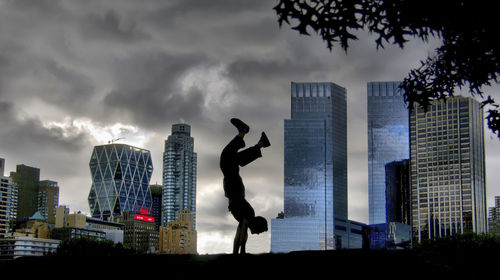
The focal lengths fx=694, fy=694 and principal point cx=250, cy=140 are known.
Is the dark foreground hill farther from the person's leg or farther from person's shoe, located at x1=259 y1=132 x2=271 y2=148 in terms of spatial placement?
person's shoe, located at x1=259 y1=132 x2=271 y2=148

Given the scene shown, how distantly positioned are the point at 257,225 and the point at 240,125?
7.96 ft

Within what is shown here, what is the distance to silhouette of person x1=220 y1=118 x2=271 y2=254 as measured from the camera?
15.8 metres

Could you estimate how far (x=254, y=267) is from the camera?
11.5m

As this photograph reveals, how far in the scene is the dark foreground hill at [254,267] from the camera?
10.9m

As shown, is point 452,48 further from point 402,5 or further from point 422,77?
point 402,5

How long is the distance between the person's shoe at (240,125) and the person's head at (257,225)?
212 cm

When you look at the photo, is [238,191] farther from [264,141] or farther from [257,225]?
[264,141]

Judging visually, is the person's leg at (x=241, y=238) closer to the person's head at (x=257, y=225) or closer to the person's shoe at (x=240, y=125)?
the person's head at (x=257, y=225)

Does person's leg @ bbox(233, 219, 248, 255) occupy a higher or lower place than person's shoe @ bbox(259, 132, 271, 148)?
lower

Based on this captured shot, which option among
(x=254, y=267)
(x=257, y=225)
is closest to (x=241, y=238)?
(x=257, y=225)

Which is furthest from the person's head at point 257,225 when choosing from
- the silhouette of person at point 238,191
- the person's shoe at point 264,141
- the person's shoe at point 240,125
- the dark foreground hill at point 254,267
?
the dark foreground hill at point 254,267

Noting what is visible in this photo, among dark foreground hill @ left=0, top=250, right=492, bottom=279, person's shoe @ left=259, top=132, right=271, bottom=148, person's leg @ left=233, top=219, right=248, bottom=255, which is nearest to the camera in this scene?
dark foreground hill @ left=0, top=250, right=492, bottom=279

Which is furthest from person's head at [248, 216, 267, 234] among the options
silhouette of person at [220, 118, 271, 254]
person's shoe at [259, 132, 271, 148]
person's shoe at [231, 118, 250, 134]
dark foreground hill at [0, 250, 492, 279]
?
dark foreground hill at [0, 250, 492, 279]

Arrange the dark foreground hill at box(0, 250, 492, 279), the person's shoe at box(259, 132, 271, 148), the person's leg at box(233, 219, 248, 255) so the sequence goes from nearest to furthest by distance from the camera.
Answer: the dark foreground hill at box(0, 250, 492, 279) → the person's leg at box(233, 219, 248, 255) → the person's shoe at box(259, 132, 271, 148)
